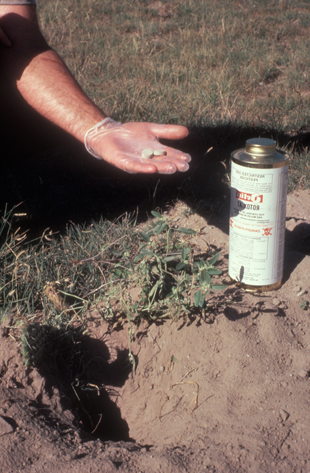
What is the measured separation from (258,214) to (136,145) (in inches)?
36.2

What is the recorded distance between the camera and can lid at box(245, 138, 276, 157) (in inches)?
76.5

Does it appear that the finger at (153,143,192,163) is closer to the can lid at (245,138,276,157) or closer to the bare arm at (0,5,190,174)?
the bare arm at (0,5,190,174)

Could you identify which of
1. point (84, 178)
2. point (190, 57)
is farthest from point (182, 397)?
point (190, 57)

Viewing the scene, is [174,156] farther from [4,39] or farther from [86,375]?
[4,39]

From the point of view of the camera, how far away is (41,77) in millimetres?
3070

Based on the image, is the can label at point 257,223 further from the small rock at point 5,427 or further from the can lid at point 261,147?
the small rock at point 5,427

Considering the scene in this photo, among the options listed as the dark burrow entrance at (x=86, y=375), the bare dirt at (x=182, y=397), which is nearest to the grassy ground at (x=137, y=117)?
the dark burrow entrance at (x=86, y=375)

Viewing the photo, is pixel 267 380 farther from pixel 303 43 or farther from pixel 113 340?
pixel 303 43

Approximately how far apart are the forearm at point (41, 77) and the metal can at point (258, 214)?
127cm

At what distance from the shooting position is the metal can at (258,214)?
77.0 inches

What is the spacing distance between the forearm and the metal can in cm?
127

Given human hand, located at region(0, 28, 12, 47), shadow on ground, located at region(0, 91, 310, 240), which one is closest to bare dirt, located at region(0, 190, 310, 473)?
shadow on ground, located at region(0, 91, 310, 240)

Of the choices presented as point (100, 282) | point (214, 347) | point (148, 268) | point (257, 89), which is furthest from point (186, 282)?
point (257, 89)

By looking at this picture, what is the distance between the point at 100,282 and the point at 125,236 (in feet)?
1.16
